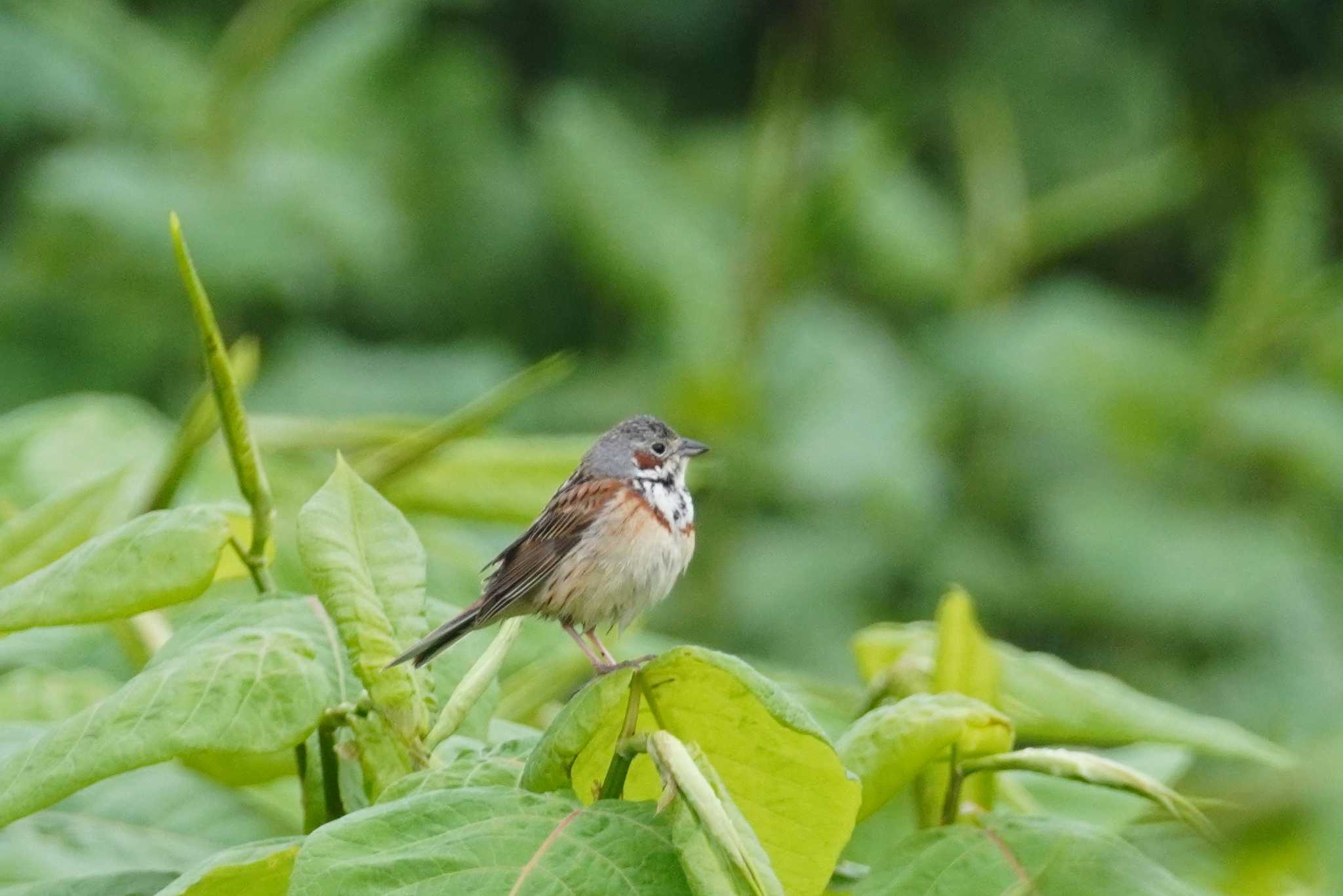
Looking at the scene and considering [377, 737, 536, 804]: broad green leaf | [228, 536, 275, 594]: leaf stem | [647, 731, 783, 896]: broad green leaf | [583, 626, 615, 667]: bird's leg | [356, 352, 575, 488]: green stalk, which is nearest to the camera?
[647, 731, 783, 896]: broad green leaf

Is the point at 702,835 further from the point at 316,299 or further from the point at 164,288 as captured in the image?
the point at 316,299

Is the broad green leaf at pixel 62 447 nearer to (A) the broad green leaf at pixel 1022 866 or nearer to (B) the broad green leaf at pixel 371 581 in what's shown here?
(B) the broad green leaf at pixel 371 581

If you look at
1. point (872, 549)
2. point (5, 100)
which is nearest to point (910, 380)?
point (872, 549)

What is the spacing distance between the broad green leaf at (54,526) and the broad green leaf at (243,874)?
1.11ft

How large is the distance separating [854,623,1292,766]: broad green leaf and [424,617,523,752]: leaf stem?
0.78 ft

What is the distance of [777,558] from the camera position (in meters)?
3.65

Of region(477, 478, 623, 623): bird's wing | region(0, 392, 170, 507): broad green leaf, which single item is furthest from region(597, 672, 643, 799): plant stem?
region(0, 392, 170, 507): broad green leaf

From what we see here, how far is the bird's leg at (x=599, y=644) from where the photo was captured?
1256 mm

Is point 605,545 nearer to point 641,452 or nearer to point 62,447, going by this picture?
point 641,452

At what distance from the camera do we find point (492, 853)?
614 millimetres

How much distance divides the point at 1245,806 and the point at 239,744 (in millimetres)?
553

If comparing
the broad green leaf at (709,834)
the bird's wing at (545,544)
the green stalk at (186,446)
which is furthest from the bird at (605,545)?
the broad green leaf at (709,834)

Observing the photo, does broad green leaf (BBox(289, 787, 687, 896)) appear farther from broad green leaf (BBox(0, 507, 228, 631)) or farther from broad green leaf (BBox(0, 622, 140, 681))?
broad green leaf (BBox(0, 622, 140, 681))

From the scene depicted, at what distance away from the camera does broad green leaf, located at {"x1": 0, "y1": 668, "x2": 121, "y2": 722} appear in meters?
1.00
